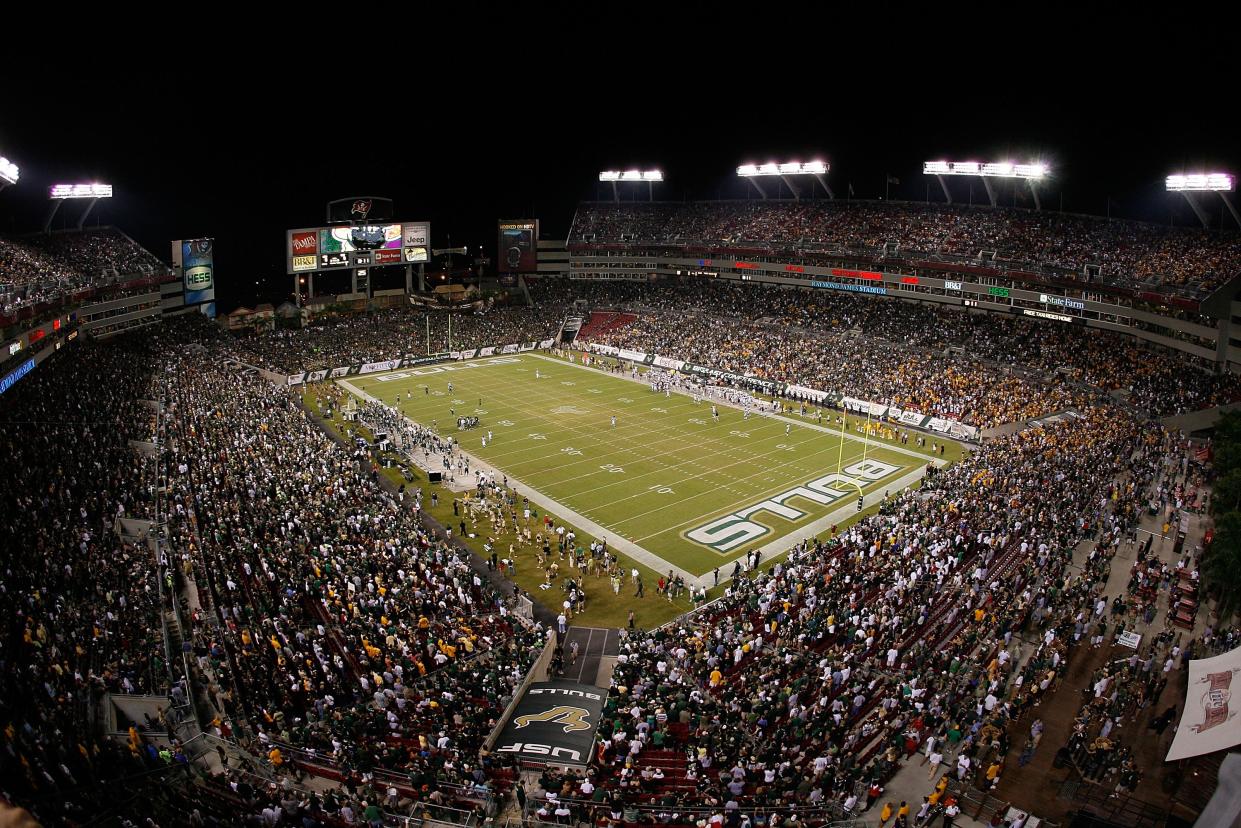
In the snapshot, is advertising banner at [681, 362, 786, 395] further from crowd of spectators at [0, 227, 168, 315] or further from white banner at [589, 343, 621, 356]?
crowd of spectators at [0, 227, 168, 315]

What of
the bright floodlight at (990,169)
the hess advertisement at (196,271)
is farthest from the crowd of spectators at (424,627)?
the hess advertisement at (196,271)

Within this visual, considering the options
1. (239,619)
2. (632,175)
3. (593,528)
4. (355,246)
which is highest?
(632,175)

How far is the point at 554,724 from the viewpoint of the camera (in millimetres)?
16719

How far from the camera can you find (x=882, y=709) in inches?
655

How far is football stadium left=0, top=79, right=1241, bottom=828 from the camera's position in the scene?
14.4 metres

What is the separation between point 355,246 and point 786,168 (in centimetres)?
3817

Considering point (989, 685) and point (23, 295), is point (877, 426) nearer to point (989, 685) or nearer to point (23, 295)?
point (989, 685)

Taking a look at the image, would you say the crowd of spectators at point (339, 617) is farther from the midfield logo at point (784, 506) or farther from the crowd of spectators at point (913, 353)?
the crowd of spectators at point (913, 353)

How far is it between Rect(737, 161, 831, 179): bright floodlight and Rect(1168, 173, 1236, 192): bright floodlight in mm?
28725

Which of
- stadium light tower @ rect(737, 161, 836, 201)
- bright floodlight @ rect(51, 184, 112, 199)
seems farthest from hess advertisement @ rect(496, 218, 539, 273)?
bright floodlight @ rect(51, 184, 112, 199)

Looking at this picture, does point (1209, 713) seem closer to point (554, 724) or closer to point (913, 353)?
point (554, 724)

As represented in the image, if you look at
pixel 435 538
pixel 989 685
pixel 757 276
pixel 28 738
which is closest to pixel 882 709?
pixel 989 685

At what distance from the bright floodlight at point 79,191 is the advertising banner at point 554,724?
185 ft

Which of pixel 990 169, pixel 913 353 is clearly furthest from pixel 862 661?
pixel 990 169
